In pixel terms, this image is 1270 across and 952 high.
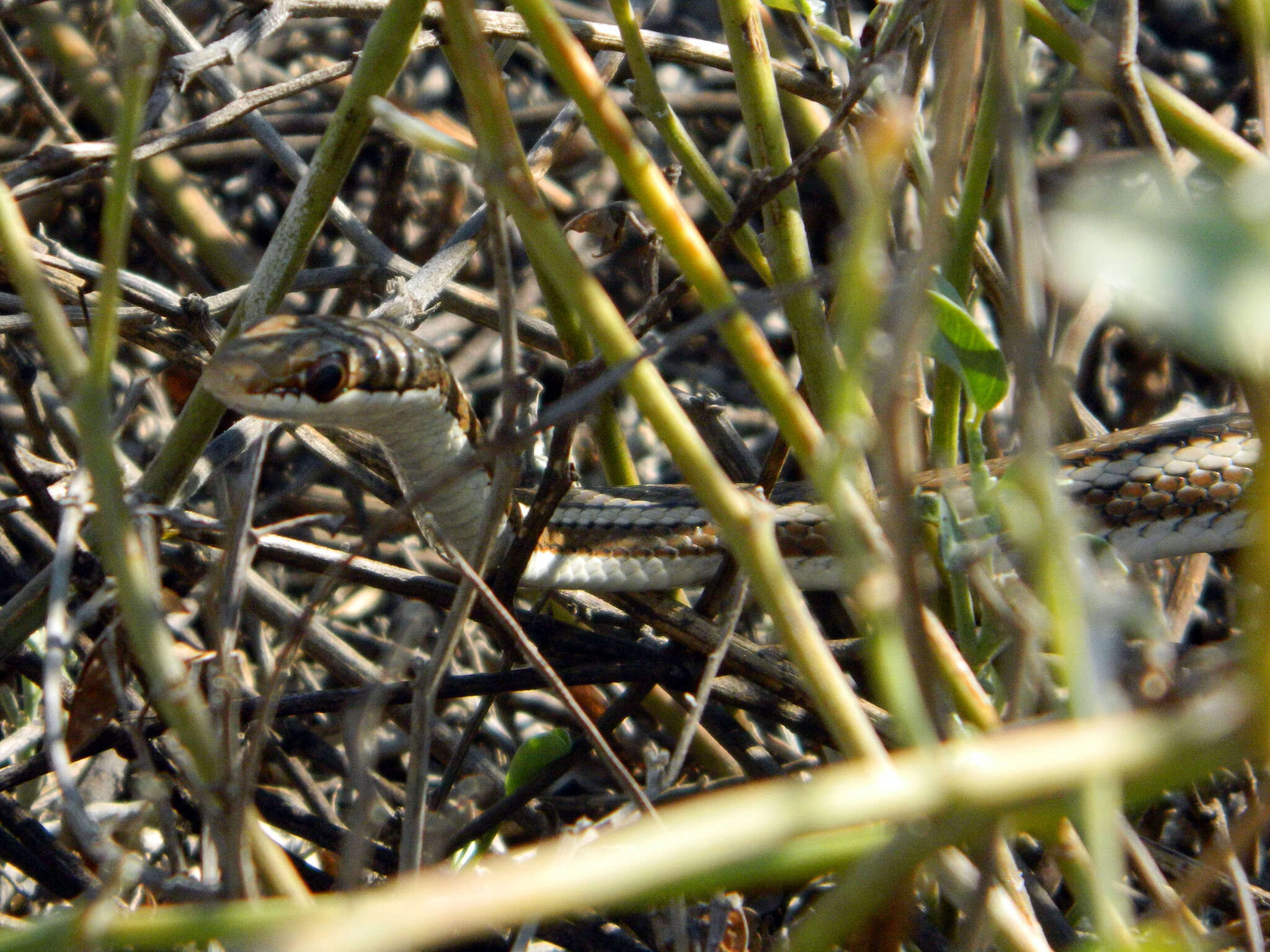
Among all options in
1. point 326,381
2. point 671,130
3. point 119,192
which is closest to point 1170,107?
point 671,130

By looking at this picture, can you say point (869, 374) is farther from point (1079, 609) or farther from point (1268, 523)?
point (1268, 523)

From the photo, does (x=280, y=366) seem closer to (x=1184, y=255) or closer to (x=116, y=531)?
(x=116, y=531)

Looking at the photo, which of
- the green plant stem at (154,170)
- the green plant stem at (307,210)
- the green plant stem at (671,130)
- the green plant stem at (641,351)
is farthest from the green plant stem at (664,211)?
the green plant stem at (154,170)

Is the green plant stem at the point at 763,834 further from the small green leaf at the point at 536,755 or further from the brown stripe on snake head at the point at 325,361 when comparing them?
the brown stripe on snake head at the point at 325,361

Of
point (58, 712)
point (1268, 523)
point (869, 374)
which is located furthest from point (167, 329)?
point (1268, 523)

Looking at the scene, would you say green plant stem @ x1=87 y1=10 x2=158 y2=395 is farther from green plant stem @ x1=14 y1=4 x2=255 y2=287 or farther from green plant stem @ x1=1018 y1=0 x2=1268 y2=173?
green plant stem @ x1=14 y1=4 x2=255 y2=287

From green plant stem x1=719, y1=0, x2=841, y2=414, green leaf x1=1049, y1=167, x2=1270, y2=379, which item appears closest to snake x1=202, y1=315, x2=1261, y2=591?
green plant stem x1=719, y1=0, x2=841, y2=414
